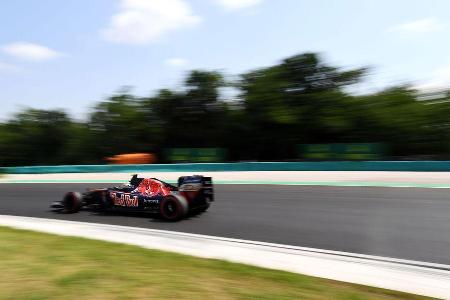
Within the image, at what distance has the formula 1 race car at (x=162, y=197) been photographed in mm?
9109

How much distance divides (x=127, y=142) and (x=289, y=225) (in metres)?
23.4

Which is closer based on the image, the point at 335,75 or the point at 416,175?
the point at 416,175

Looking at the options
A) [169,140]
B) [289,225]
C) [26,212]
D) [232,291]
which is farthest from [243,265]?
[169,140]

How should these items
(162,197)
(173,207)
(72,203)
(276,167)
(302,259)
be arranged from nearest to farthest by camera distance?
(302,259) → (173,207) → (162,197) → (72,203) → (276,167)

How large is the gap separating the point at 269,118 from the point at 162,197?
54.9 ft

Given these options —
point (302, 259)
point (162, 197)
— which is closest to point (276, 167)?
point (162, 197)

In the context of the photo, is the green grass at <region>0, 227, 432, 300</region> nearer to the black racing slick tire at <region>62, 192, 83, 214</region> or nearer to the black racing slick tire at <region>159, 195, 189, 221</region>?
the black racing slick tire at <region>159, 195, 189, 221</region>

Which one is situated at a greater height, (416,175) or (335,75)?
(335,75)

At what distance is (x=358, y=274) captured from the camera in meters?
5.32

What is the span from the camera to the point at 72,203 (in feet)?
35.2

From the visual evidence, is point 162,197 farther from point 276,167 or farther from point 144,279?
point 276,167

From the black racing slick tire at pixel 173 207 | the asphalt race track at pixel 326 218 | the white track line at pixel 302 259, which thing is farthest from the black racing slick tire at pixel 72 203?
the black racing slick tire at pixel 173 207

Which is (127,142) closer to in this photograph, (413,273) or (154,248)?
(154,248)

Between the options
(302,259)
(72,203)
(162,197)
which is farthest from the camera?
(72,203)
